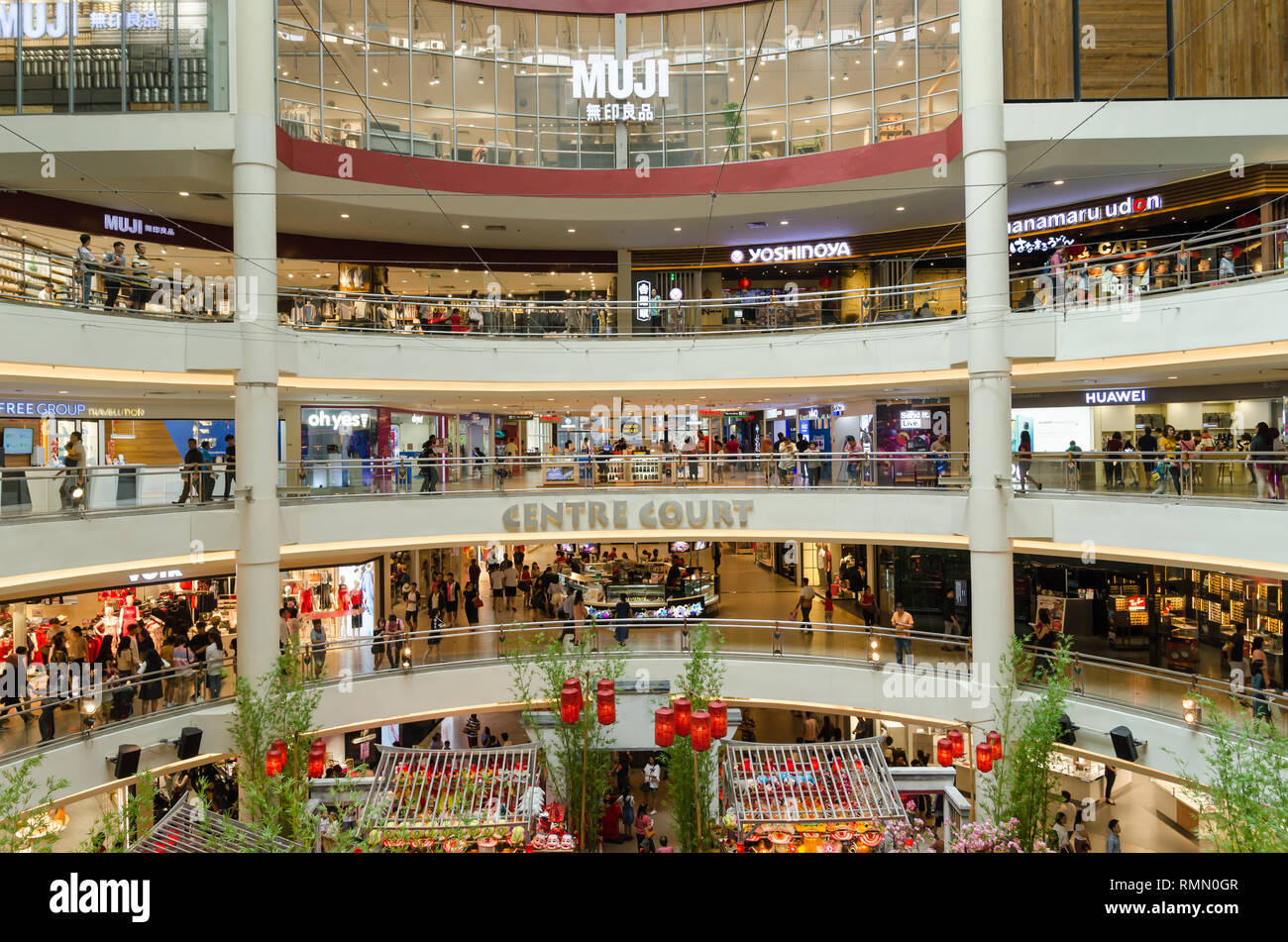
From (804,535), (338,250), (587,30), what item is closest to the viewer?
(804,535)

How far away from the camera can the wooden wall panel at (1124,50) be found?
1841 cm

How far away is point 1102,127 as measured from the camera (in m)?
18.1

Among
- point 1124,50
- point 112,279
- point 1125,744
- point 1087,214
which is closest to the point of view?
point 1125,744

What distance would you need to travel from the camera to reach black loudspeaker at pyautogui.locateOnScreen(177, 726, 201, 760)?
52.3 ft

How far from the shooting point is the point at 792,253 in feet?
85.0

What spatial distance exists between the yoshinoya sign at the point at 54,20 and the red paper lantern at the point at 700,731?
18.1 m

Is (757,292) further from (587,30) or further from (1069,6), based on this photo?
(1069,6)

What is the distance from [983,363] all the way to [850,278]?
398 inches

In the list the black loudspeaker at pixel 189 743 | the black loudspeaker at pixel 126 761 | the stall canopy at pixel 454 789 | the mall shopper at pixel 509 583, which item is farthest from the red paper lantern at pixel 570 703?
the mall shopper at pixel 509 583

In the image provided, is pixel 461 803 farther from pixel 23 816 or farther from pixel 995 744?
pixel 995 744

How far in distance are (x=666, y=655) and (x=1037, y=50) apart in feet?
51.5

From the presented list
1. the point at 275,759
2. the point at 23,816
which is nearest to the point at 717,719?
the point at 275,759

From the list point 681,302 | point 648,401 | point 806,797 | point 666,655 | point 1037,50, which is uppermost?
point 1037,50
